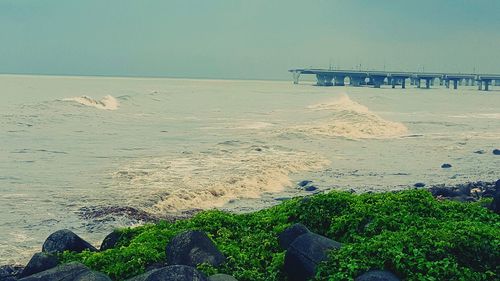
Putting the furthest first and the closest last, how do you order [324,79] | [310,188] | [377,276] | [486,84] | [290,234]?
[324,79], [486,84], [310,188], [290,234], [377,276]

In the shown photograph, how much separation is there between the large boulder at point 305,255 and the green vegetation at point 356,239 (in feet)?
0.45

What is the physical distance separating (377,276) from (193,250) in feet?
7.26

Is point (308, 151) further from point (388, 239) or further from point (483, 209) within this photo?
point (388, 239)

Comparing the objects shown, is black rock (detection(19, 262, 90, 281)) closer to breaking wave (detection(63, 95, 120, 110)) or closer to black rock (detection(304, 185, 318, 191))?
black rock (detection(304, 185, 318, 191))

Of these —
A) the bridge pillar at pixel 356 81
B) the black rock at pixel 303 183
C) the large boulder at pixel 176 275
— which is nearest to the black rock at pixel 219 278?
the large boulder at pixel 176 275

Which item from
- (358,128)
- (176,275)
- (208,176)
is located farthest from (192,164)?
(358,128)

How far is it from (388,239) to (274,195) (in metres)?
10.1

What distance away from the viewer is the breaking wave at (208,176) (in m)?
15.7

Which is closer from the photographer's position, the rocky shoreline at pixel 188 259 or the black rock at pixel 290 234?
the rocky shoreline at pixel 188 259

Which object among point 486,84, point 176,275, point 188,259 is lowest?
point 486,84

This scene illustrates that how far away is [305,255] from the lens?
21.1 ft

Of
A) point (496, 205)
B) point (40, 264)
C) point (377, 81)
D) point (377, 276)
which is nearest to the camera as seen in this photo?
point (377, 276)

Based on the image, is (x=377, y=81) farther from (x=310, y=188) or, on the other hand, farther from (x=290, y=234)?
(x=290, y=234)

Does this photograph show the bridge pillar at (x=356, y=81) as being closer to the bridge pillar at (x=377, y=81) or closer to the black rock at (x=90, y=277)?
the bridge pillar at (x=377, y=81)
